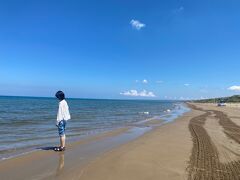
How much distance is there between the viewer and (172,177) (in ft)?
21.9

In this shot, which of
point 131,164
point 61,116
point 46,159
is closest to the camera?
point 131,164

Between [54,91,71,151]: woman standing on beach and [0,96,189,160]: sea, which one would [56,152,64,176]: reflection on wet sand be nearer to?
[54,91,71,151]: woman standing on beach

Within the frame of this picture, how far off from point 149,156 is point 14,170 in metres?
4.13

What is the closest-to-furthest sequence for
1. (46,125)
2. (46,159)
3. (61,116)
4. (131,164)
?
(131,164) < (46,159) < (61,116) < (46,125)

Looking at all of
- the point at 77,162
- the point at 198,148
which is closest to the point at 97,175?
the point at 77,162

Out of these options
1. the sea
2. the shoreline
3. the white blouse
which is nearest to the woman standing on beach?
the white blouse

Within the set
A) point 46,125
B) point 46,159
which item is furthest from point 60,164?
point 46,125

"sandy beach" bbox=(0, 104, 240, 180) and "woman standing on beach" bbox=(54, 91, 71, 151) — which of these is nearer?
"sandy beach" bbox=(0, 104, 240, 180)

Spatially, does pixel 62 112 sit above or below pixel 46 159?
above

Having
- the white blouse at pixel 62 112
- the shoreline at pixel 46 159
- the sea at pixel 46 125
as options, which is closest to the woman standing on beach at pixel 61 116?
the white blouse at pixel 62 112

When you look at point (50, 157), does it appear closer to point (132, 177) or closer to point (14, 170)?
point (14, 170)

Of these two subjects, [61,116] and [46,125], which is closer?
[61,116]

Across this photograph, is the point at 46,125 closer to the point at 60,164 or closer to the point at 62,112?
the point at 62,112

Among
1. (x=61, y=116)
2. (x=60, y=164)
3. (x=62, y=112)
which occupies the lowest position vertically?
(x=60, y=164)
